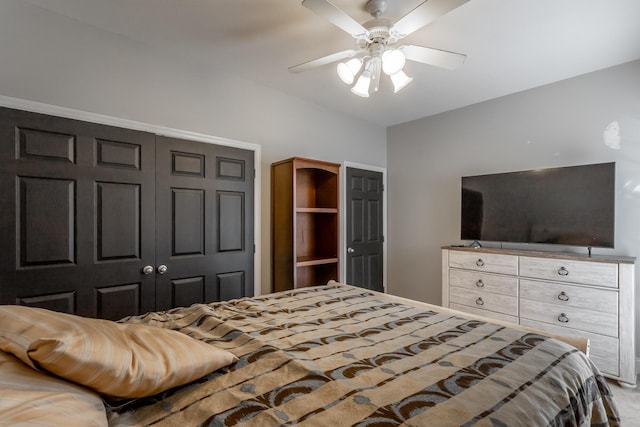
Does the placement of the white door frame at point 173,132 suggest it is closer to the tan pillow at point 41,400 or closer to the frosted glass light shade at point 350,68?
the frosted glass light shade at point 350,68

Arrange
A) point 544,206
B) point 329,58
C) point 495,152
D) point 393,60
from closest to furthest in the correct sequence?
point 393,60
point 329,58
point 544,206
point 495,152

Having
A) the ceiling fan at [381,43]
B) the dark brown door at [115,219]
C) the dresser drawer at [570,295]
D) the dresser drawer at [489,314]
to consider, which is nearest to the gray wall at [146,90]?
the dark brown door at [115,219]

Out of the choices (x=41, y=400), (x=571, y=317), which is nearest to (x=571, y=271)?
(x=571, y=317)

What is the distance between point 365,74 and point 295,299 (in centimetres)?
160

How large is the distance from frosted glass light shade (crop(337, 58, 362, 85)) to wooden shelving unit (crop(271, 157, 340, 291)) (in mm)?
1041

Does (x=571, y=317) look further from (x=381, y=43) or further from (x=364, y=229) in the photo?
(x=381, y=43)

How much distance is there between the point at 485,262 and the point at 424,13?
2.38 meters

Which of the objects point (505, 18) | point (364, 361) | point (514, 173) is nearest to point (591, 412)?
point (364, 361)

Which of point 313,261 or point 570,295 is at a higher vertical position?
point 313,261

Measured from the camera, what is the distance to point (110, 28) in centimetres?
221

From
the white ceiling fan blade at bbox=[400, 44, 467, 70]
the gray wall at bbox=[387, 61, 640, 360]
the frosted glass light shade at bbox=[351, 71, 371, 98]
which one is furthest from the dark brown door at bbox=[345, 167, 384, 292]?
the white ceiling fan blade at bbox=[400, 44, 467, 70]

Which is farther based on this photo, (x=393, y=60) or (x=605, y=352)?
(x=605, y=352)

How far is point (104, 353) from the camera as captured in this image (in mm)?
789

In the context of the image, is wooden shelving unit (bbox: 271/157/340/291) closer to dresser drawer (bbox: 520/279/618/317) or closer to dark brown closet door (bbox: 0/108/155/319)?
dark brown closet door (bbox: 0/108/155/319)
